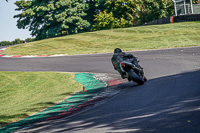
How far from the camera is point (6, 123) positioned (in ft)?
22.9

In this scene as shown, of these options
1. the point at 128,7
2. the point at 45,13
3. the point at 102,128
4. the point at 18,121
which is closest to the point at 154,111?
the point at 102,128

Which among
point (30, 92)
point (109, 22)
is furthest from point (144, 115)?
point (109, 22)

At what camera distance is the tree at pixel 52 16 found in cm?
5731

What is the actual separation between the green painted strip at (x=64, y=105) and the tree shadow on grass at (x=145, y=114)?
0.74 metres

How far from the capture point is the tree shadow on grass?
4.84 meters

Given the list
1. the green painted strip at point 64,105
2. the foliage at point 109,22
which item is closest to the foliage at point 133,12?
the foliage at point 109,22

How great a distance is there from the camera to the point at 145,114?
5.63 m

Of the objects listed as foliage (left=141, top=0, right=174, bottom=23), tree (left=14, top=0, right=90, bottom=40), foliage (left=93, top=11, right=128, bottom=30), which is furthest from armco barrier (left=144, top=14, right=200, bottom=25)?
tree (left=14, top=0, right=90, bottom=40)

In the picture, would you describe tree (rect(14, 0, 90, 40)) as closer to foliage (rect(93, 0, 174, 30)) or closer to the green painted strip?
foliage (rect(93, 0, 174, 30))

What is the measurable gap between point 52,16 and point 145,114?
55.4m

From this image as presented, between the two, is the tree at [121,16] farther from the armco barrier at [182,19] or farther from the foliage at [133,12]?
the armco barrier at [182,19]

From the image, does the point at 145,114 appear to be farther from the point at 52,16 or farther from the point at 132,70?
the point at 52,16

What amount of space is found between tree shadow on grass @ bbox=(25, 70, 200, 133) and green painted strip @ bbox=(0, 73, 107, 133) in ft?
2.43

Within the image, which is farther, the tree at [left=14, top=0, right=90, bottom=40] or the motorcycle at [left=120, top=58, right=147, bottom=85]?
the tree at [left=14, top=0, right=90, bottom=40]
